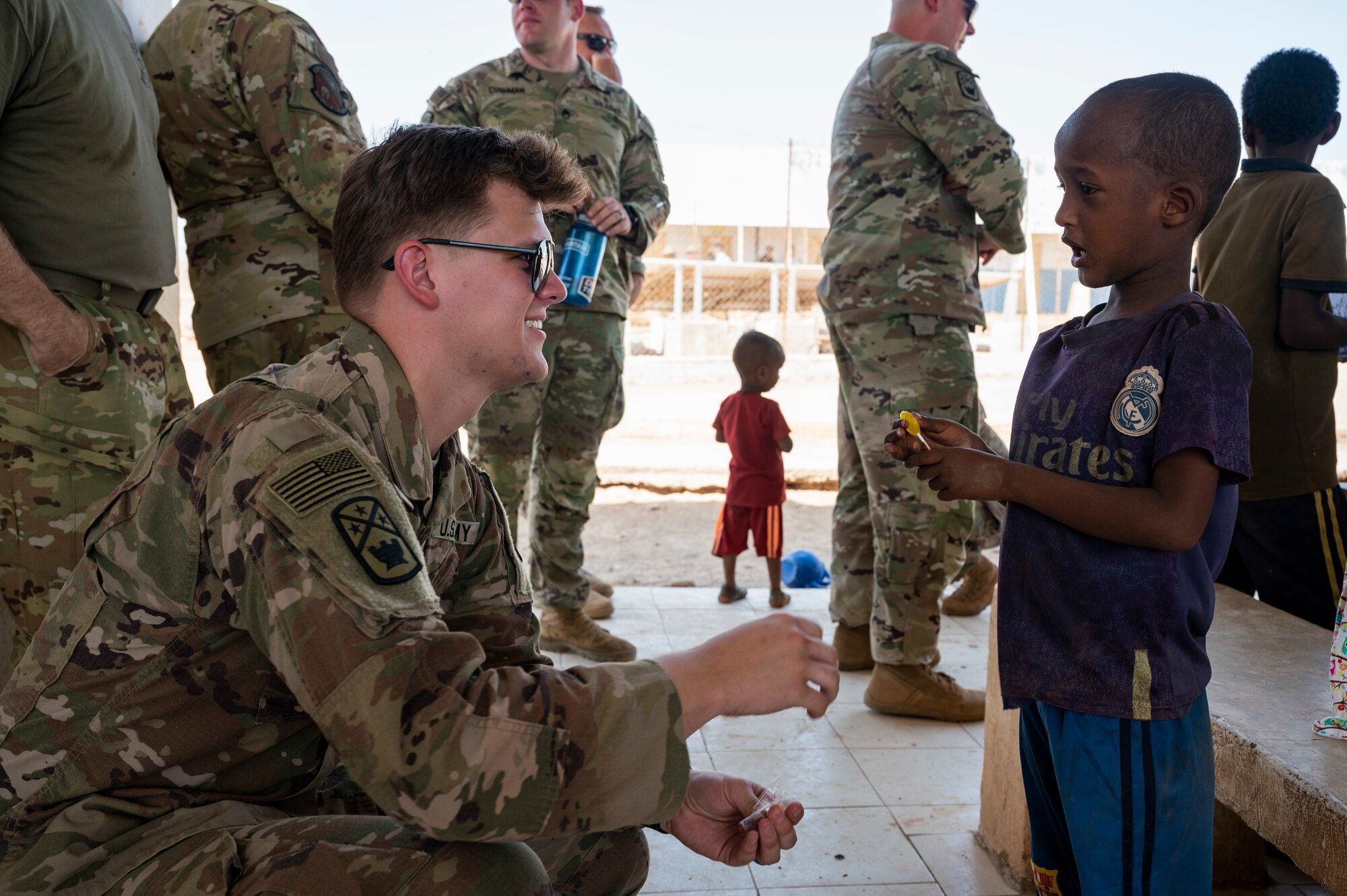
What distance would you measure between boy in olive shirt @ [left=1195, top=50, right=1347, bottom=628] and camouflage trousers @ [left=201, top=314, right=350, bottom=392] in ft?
7.54

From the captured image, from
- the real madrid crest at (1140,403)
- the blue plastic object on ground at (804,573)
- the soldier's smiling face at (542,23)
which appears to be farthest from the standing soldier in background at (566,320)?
the real madrid crest at (1140,403)

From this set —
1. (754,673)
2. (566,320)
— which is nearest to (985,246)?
(566,320)

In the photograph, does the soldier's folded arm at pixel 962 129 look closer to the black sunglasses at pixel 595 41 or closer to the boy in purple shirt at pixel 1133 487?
the boy in purple shirt at pixel 1133 487

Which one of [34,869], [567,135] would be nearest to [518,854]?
[34,869]

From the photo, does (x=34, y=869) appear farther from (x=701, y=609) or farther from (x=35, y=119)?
(x=701, y=609)

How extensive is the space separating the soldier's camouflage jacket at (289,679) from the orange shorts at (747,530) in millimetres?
3442

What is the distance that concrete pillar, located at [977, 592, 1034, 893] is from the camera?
7.53ft

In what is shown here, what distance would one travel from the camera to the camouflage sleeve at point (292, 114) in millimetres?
2434

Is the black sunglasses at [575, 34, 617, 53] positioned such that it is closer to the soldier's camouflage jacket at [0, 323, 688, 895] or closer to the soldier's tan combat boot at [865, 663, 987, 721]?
the soldier's tan combat boot at [865, 663, 987, 721]

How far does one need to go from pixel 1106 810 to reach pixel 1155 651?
247 millimetres

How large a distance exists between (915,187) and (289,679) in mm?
2690

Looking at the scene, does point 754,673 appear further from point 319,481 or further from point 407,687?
point 319,481

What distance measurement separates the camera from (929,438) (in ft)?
5.74

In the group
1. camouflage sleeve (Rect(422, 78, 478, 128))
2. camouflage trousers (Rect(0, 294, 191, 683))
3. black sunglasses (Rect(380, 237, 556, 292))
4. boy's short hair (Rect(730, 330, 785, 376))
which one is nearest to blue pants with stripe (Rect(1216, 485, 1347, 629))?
black sunglasses (Rect(380, 237, 556, 292))
